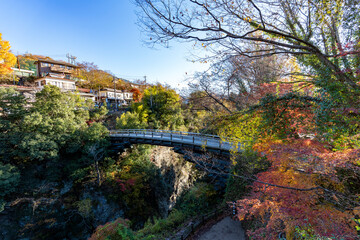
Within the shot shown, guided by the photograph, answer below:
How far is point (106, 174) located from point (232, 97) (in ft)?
45.8

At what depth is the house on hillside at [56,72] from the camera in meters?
25.0

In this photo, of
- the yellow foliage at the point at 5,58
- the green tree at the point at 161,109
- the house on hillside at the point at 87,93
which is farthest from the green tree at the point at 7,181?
the yellow foliage at the point at 5,58

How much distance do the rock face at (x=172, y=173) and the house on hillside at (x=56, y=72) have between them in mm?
19765

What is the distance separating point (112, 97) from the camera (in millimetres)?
33062

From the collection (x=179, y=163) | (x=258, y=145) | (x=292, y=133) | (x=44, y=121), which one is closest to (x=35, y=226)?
(x=44, y=121)

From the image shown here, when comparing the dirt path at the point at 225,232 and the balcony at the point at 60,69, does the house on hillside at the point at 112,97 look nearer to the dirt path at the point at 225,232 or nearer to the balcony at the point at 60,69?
the balcony at the point at 60,69

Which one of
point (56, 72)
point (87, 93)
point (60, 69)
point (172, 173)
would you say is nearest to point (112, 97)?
point (87, 93)

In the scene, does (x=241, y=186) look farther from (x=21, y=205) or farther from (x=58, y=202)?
(x=21, y=205)

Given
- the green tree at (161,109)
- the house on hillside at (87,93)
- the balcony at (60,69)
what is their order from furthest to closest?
the balcony at (60,69) < the house on hillside at (87,93) < the green tree at (161,109)

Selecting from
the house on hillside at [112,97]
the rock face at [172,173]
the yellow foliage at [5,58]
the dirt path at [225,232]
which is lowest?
the rock face at [172,173]

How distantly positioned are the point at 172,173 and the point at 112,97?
74.5 ft

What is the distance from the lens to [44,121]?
41.1 feet

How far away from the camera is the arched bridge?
9617 mm

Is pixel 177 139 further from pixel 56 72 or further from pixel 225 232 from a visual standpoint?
pixel 56 72
